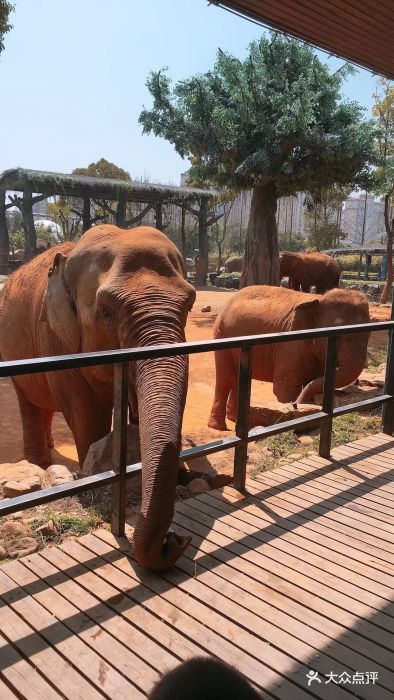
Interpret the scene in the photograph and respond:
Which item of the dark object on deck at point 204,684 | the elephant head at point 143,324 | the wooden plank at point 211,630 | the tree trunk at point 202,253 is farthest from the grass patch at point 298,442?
the tree trunk at point 202,253

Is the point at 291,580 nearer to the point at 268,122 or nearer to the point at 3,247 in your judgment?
the point at 268,122

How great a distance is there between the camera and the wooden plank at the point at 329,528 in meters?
2.92

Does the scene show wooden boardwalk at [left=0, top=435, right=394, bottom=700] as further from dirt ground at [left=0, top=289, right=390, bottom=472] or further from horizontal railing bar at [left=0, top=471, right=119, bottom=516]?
dirt ground at [left=0, top=289, right=390, bottom=472]

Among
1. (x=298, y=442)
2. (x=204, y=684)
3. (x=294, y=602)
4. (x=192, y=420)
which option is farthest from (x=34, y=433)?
(x=204, y=684)

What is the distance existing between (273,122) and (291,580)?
1359cm

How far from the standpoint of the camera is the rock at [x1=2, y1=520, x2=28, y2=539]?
3.04m

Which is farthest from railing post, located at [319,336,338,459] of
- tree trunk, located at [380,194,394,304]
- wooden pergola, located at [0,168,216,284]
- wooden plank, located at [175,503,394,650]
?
wooden pergola, located at [0,168,216,284]

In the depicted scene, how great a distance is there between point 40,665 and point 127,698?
35cm

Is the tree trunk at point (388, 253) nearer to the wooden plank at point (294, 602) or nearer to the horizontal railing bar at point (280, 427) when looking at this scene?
the horizontal railing bar at point (280, 427)

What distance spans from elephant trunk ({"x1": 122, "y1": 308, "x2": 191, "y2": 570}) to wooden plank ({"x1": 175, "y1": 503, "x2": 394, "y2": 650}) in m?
0.33

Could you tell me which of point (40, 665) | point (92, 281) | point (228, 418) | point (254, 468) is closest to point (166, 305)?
point (92, 281)

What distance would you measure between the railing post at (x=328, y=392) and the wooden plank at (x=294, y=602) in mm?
1552

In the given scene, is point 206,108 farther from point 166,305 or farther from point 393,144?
point 166,305

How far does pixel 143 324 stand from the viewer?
3.54 metres
